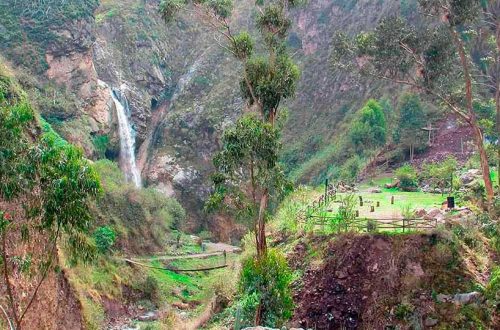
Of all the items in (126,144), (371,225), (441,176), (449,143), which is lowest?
(371,225)

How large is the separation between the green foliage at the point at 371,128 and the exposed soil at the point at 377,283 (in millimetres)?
24002

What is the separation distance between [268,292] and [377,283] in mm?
3406

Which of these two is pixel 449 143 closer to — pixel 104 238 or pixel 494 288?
pixel 104 238

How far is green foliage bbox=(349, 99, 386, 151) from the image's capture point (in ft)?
131

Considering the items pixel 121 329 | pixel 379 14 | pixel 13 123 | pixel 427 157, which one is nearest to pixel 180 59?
pixel 379 14

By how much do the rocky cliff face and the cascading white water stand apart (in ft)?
2.85

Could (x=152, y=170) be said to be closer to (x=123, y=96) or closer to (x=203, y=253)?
(x=123, y=96)

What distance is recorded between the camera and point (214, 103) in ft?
182

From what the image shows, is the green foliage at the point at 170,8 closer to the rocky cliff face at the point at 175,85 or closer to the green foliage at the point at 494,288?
the green foliage at the point at 494,288

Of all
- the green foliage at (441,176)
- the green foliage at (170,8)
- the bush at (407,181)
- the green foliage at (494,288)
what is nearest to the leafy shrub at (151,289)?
the bush at (407,181)

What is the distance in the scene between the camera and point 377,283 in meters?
15.9

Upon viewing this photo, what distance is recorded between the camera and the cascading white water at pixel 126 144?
4681cm

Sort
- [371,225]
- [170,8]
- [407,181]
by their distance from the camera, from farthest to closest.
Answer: [407,181], [170,8], [371,225]

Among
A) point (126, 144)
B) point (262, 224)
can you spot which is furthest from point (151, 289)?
point (126, 144)
